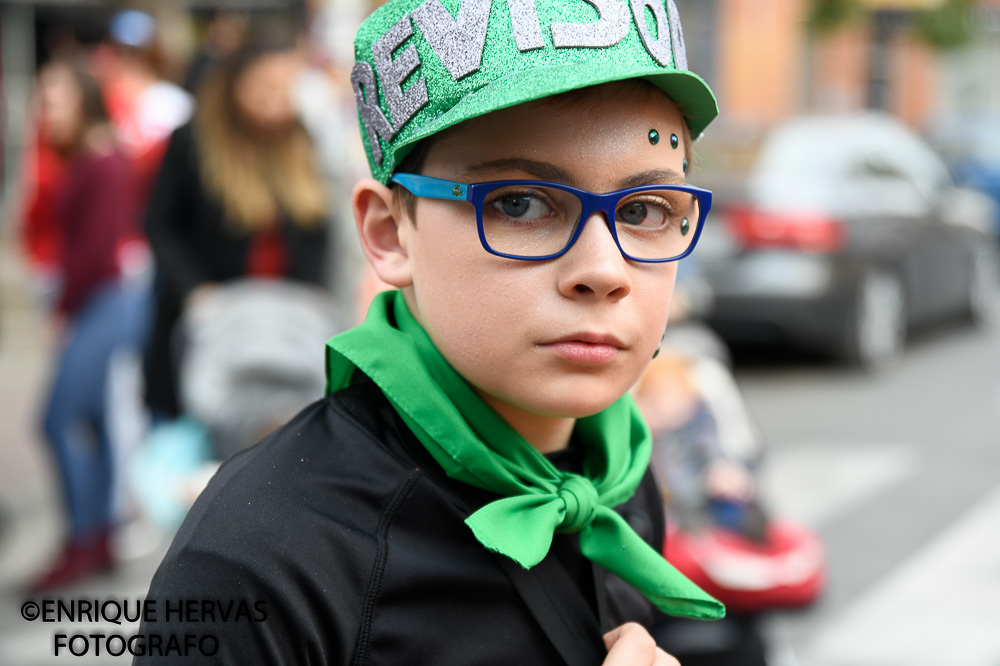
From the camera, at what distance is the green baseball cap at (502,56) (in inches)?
50.1

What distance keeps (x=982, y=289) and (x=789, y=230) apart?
372 centimetres

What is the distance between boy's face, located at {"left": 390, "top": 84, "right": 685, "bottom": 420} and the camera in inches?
51.4

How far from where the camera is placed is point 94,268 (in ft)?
15.8

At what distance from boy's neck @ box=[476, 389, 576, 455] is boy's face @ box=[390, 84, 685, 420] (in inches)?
2.8

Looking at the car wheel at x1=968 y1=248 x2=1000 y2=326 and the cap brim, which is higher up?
the cap brim

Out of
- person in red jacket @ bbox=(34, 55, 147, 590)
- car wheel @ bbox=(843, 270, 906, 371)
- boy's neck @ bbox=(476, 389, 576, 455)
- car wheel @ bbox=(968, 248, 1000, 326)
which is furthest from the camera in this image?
car wheel @ bbox=(968, 248, 1000, 326)

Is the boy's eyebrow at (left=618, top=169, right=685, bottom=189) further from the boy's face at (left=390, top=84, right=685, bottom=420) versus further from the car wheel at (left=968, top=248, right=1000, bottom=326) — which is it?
the car wheel at (left=968, top=248, right=1000, bottom=326)

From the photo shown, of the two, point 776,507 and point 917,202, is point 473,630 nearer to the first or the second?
point 776,507

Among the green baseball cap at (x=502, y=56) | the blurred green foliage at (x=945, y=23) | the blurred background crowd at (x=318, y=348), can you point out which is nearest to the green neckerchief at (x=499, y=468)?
the green baseball cap at (x=502, y=56)

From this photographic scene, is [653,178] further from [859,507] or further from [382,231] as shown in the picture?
[859,507]

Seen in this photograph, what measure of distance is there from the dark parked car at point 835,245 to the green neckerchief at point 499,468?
276 inches

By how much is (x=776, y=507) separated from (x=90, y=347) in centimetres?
326

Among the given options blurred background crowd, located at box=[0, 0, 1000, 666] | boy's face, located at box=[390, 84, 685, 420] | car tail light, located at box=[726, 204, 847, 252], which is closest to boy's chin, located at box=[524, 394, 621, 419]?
boy's face, located at box=[390, 84, 685, 420]

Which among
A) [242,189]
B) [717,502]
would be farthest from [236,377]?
[717,502]
